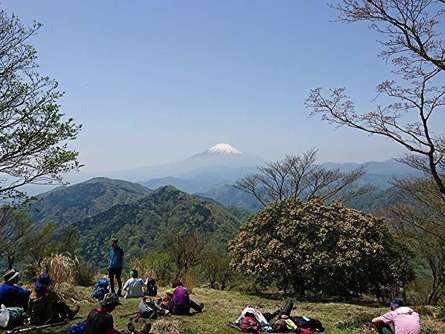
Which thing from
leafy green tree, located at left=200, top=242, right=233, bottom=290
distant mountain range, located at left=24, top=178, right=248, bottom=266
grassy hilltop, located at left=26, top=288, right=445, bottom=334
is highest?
grassy hilltop, located at left=26, top=288, right=445, bottom=334

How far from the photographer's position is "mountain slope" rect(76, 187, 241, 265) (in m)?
121

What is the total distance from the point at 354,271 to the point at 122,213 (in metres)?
141

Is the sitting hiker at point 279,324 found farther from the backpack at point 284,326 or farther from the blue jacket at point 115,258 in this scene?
the blue jacket at point 115,258

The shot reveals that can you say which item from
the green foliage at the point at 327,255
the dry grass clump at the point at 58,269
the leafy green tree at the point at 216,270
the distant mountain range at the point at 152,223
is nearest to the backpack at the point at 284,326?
the dry grass clump at the point at 58,269

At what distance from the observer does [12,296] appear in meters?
10.1

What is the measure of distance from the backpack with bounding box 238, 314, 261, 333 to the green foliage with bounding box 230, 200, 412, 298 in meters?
9.13

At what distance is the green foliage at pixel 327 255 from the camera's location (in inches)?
789

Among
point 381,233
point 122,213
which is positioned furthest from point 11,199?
point 122,213

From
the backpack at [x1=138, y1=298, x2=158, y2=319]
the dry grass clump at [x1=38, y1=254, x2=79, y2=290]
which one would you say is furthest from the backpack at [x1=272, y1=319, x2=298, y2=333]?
the dry grass clump at [x1=38, y1=254, x2=79, y2=290]

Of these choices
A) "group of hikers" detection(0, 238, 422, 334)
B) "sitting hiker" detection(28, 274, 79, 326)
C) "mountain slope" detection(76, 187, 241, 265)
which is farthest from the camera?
"mountain slope" detection(76, 187, 241, 265)

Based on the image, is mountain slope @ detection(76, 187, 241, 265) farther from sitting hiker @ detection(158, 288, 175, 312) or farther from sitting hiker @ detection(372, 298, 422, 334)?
sitting hiker @ detection(372, 298, 422, 334)

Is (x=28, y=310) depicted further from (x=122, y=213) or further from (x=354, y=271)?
(x=122, y=213)

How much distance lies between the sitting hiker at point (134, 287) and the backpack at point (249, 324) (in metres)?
5.08

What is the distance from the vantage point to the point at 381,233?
2142cm
